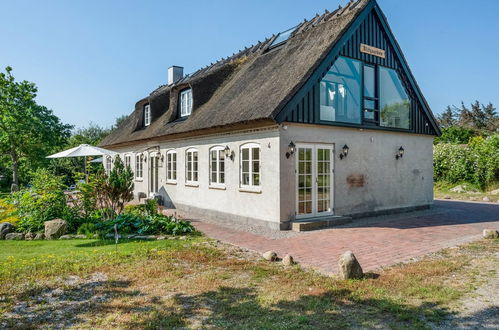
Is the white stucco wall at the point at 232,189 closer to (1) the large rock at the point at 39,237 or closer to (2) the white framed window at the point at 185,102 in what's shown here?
(2) the white framed window at the point at 185,102

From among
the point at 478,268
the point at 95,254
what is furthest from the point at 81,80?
the point at 478,268

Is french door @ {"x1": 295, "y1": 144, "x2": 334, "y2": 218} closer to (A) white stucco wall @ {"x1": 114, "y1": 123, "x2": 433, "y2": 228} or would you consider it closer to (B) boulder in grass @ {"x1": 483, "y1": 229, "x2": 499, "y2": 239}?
(A) white stucco wall @ {"x1": 114, "y1": 123, "x2": 433, "y2": 228}

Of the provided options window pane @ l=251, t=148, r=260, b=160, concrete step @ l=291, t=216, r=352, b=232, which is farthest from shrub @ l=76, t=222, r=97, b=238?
concrete step @ l=291, t=216, r=352, b=232

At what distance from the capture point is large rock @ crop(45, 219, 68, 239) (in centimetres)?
963

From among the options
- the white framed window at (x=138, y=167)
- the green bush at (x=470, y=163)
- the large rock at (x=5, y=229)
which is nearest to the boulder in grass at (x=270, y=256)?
the large rock at (x=5, y=229)

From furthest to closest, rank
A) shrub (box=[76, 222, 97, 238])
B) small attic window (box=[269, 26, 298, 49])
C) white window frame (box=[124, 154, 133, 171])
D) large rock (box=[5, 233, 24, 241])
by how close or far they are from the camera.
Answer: white window frame (box=[124, 154, 133, 171]), small attic window (box=[269, 26, 298, 49]), shrub (box=[76, 222, 97, 238]), large rock (box=[5, 233, 24, 241])

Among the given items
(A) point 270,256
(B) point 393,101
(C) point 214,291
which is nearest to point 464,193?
(B) point 393,101

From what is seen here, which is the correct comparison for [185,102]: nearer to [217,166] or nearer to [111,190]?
[217,166]

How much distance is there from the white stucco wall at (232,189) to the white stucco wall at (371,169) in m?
0.39

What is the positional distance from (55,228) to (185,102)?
346 inches

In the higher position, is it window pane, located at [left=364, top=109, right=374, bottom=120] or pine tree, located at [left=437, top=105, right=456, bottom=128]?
pine tree, located at [left=437, top=105, right=456, bottom=128]

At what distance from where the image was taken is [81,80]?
1507 centimetres

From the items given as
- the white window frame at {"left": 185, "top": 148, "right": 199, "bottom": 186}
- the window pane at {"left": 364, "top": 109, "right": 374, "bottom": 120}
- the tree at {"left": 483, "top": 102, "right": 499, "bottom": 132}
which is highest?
the tree at {"left": 483, "top": 102, "right": 499, "bottom": 132}

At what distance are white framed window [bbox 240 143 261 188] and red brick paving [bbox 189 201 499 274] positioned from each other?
1719 millimetres
